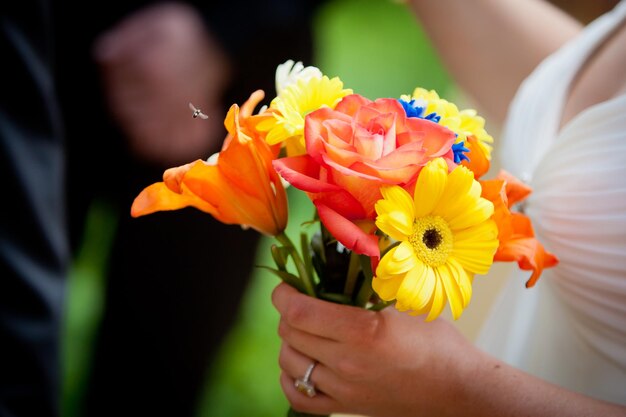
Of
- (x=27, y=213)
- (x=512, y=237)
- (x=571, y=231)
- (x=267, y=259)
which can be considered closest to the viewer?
(x=512, y=237)

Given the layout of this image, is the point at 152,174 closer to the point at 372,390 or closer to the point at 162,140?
the point at 162,140

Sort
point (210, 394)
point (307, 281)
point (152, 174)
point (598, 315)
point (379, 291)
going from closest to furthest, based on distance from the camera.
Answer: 1. point (379, 291)
2. point (307, 281)
3. point (598, 315)
4. point (152, 174)
5. point (210, 394)

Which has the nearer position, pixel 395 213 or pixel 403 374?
pixel 395 213

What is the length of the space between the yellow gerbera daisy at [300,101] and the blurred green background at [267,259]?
50.8 inches

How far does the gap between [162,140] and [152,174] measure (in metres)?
0.13

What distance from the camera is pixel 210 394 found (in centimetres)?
212

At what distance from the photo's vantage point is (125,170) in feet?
5.10

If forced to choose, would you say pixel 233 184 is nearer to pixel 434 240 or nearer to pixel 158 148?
pixel 434 240

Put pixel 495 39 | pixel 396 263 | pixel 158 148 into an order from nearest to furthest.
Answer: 1. pixel 396 263
2. pixel 495 39
3. pixel 158 148

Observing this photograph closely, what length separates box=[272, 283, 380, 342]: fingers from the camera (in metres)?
0.54

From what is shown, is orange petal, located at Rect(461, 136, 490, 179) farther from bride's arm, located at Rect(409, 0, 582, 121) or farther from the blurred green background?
the blurred green background

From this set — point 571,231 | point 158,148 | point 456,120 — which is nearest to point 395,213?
point 456,120

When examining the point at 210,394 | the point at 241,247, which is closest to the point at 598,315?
the point at 241,247

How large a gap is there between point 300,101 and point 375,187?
10cm
